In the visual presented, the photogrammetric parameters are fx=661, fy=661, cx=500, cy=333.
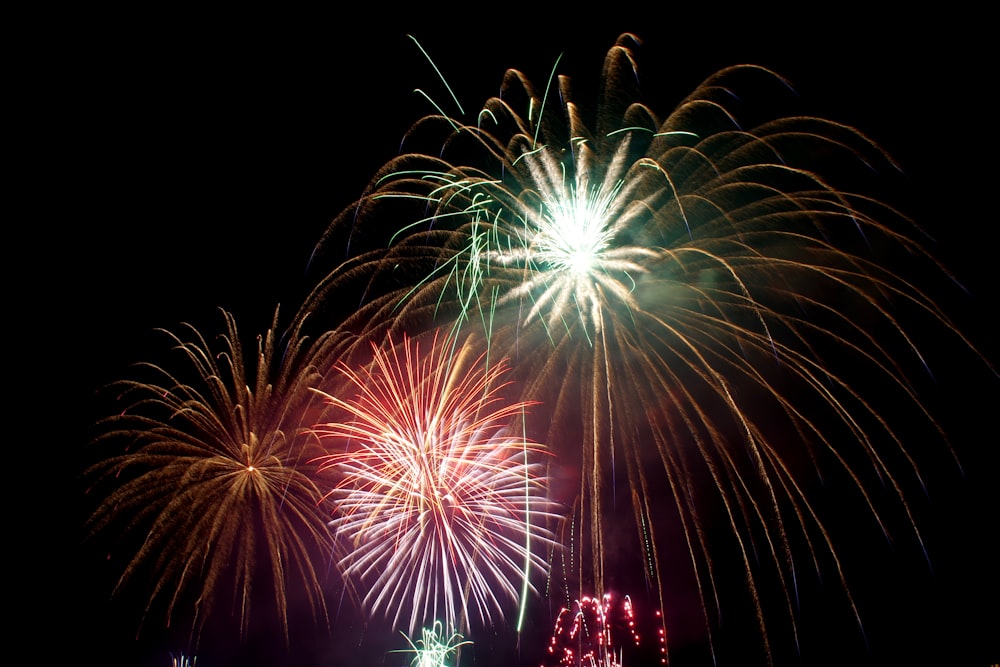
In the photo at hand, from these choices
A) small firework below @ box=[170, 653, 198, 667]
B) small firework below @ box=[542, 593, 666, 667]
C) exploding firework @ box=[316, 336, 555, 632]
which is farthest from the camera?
small firework below @ box=[542, 593, 666, 667]

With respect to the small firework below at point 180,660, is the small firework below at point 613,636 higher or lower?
higher

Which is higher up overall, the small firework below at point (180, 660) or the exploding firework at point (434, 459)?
the exploding firework at point (434, 459)

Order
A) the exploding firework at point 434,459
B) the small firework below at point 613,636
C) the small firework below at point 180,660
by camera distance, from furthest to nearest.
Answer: the small firework below at point 613,636 → the small firework below at point 180,660 → the exploding firework at point 434,459

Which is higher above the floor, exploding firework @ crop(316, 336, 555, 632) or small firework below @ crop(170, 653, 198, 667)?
exploding firework @ crop(316, 336, 555, 632)

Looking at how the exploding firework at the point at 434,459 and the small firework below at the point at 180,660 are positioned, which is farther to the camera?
the small firework below at the point at 180,660

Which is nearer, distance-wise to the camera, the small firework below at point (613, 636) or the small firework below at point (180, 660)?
the small firework below at point (180, 660)

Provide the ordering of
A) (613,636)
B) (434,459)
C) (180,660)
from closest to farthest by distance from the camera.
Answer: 1. (434,459)
2. (180,660)
3. (613,636)

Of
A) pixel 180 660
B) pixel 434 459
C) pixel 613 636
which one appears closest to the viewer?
pixel 434 459

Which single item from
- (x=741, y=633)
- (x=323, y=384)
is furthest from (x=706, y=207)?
(x=741, y=633)

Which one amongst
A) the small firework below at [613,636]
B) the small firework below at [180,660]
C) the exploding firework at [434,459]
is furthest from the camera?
the small firework below at [613,636]

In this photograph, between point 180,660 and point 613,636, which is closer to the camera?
point 180,660

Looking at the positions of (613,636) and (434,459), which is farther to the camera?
(613,636)

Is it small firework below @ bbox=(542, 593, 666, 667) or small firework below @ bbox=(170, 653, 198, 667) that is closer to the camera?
small firework below @ bbox=(170, 653, 198, 667)

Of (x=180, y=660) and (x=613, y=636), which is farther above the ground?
(x=613, y=636)
